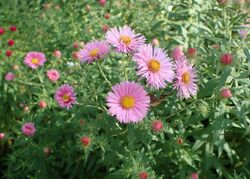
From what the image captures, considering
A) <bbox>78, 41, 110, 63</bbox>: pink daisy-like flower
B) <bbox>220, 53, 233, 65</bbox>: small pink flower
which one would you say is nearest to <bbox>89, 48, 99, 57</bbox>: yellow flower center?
<bbox>78, 41, 110, 63</bbox>: pink daisy-like flower

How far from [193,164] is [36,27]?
2.14 meters

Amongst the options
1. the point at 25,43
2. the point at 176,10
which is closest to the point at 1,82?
the point at 25,43

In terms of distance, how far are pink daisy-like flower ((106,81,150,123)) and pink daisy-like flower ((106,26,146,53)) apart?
0.72 feet

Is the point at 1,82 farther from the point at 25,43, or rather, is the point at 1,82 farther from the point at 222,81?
the point at 222,81

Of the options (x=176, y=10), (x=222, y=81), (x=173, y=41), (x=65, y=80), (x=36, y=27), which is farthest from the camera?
(x=36, y=27)

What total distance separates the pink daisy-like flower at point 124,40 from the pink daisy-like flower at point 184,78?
24cm

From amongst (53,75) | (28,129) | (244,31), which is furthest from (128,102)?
(53,75)

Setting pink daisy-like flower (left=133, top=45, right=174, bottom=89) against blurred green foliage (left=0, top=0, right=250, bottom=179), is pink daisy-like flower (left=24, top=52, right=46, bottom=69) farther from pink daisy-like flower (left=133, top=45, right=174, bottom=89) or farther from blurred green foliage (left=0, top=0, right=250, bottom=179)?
pink daisy-like flower (left=133, top=45, right=174, bottom=89)

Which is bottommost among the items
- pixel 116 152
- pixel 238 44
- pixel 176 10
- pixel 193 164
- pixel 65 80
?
pixel 193 164

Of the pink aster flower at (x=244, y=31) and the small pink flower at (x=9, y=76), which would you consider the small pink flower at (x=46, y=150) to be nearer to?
the small pink flower at (x=9, y=76)

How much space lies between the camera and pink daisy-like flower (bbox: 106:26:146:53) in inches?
88.4

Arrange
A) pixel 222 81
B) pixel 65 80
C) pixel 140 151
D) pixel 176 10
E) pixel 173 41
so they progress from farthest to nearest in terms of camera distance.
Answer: pixel 176 10 → pixel 173 41 → pixel 65 80 → pixel 140 151 → pixel 222 81

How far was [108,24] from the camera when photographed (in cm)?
367

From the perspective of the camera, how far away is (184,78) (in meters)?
2.16
